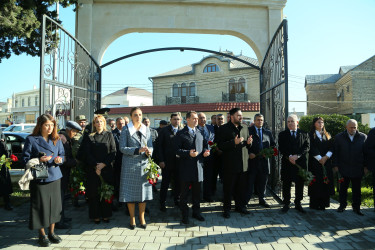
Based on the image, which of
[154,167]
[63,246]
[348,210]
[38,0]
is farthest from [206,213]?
[38,0]

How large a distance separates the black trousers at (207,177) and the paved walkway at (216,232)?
87 centimetres

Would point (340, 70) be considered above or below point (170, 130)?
above

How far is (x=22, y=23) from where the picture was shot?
6.75 metres

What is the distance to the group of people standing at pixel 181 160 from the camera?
156 inches

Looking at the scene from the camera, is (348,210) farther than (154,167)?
Yes

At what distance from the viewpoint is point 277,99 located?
6.29m

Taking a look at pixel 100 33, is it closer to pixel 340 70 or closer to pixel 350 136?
pixel 350 136

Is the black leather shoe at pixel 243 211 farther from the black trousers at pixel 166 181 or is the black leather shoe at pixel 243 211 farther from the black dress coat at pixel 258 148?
the black trousers at pixel 166 181

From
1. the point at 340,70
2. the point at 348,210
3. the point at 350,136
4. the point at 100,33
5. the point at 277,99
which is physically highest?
the point at 340,70

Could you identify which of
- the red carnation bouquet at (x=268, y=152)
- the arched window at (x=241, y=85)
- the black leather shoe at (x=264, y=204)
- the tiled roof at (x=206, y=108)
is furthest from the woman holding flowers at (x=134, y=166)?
the arched window at (x=241, y=85)

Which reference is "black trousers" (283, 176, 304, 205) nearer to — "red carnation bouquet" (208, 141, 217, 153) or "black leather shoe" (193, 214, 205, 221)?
"red carnation bouquet" (208, 141, 217, 153)

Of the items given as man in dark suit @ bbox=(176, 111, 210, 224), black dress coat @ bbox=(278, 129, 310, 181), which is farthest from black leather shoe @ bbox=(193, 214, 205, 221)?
black dress coat @ bbox=(278, 129, 310, 181)

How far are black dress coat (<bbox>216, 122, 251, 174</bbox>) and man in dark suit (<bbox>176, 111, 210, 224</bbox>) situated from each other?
44cm

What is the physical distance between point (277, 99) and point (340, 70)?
44.8m
